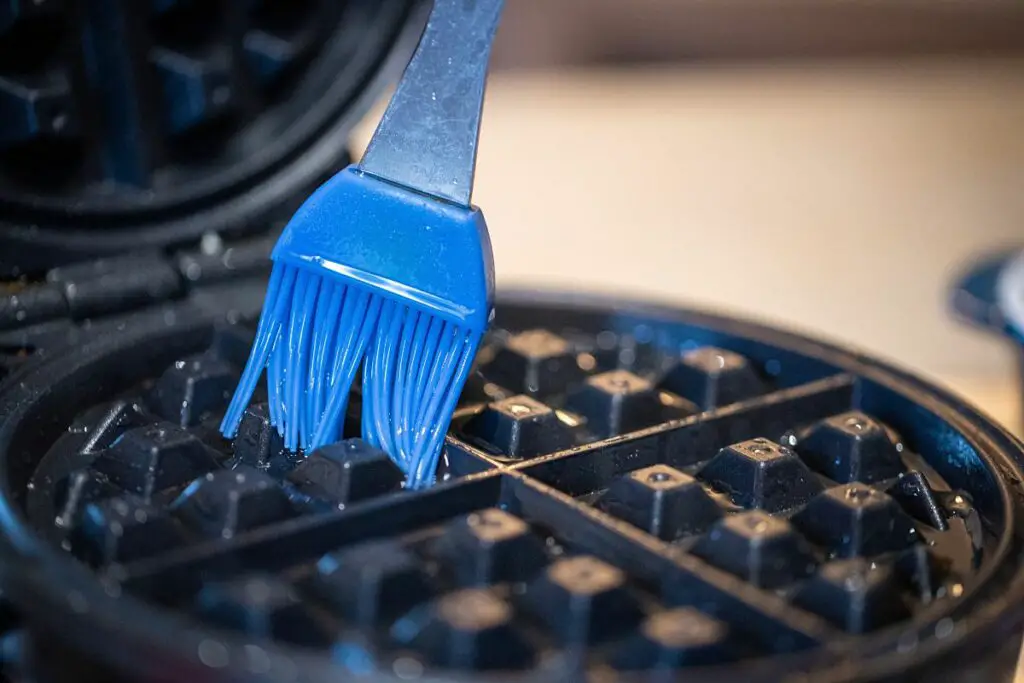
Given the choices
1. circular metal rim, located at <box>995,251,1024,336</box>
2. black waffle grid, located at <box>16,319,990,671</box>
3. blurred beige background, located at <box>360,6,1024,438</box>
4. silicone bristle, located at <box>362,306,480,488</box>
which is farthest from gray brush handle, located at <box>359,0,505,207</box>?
blurred beige background, located at <box>360,6,1024,438</box>

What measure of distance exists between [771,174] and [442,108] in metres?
1.51

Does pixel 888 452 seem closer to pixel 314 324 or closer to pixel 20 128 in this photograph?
pixel 314 324

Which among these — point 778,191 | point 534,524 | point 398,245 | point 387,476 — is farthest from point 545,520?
point 778,191

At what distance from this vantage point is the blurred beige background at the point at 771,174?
7.06 feet

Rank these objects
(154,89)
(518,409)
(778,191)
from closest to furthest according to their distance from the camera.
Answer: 1. (518,409)
2. (154,89)
3. (778,191)

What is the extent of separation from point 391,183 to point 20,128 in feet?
1.17

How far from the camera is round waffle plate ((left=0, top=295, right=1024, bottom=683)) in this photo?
717 mm

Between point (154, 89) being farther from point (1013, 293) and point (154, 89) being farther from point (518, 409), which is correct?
point (1013, 293)

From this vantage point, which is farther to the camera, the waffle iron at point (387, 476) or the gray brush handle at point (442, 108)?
the gray brush handle at point (442, 108)

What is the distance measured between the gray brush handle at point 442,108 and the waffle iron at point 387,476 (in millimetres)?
203

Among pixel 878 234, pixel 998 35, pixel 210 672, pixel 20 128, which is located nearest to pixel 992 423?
pixel 210 672

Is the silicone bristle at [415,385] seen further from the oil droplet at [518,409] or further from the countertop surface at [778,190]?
the countertop surface at [778,190]

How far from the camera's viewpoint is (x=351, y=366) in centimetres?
102

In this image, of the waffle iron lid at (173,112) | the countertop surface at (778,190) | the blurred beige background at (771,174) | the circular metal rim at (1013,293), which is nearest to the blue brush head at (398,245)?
the waffle iron lid at (173,112)
